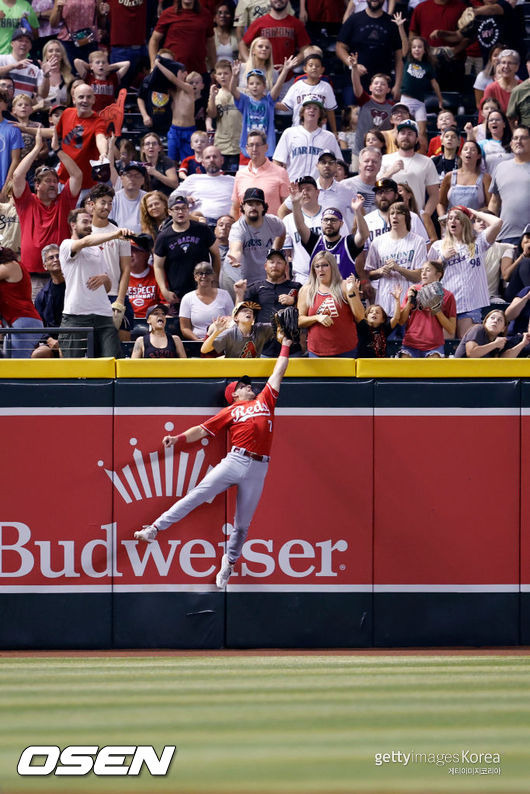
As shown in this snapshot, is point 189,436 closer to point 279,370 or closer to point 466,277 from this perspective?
point 279,370

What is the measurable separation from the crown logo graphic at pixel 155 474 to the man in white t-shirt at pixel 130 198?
16.7 ft

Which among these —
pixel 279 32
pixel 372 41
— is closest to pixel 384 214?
pixel 372 41

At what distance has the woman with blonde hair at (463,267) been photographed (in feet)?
40.1

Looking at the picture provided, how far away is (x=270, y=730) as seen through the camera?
7.68 metres

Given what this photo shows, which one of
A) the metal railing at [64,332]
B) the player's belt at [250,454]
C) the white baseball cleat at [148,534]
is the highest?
the metal railing at [64,332]

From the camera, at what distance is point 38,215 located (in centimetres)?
1331

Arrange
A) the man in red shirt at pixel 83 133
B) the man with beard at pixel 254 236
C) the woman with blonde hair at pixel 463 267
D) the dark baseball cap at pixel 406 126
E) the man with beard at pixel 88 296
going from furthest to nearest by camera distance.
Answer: the man in red shirt at pixel 83 133 → the dark baseball cap at pixel 406 126 → the man with beard at pixel 254 236 → the woman with blonde hair at pixel 463 267 → the man with beard at pixel 88 296

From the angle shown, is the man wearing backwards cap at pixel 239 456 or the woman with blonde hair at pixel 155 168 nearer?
the man wearing backwards cap at pixel 239 456

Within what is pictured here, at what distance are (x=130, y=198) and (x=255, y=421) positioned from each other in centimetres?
565

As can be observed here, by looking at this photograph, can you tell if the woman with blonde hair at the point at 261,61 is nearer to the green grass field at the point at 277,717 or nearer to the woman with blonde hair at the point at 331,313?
the woman with blonde hair at the point at 331,313

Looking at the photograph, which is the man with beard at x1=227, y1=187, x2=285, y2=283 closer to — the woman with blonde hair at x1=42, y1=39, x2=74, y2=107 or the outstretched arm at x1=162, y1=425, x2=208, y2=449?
the outstretched arm at x1=162, y1=425, x2=208, y2=449

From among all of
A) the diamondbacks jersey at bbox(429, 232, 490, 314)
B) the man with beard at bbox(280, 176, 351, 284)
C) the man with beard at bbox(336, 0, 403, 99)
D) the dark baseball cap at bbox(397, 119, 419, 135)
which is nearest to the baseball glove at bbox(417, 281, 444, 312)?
the diamondbacks jersey at bbox(429, 232, 490, 314)

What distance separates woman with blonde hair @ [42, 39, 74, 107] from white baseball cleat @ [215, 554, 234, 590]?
9009mm

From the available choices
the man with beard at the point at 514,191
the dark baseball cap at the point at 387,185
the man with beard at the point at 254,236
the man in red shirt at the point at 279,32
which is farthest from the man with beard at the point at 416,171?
the man in red shirt at the point at 279,32
